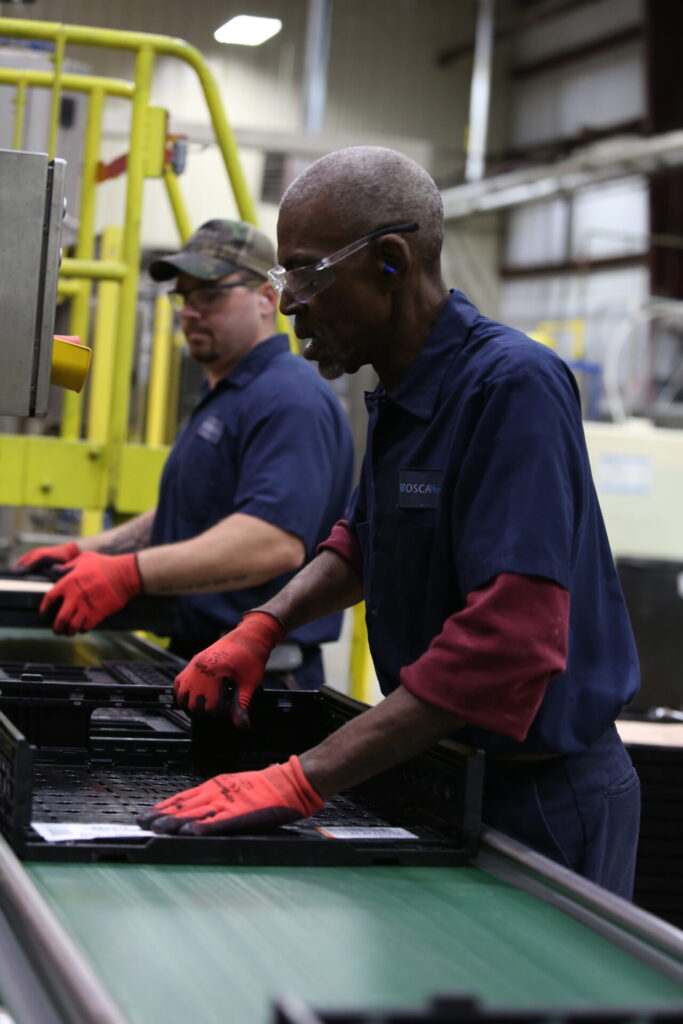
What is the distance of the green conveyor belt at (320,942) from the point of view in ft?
3.61

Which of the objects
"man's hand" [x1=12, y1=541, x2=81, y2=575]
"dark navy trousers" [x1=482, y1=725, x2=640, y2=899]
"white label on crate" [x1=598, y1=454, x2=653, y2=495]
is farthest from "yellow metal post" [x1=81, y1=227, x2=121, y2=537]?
"dark navy trousers" [x1=482, y1=725, x2=640, y2=899]

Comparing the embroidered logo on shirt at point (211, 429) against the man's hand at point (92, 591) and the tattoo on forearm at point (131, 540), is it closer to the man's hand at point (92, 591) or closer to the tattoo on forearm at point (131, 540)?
the man's hand at point (92, 591)

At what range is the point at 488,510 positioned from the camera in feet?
5.12

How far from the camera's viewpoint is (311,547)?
300 centimetres

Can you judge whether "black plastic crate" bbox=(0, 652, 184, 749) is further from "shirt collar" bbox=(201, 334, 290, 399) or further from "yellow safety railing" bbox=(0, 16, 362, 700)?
"yellow safety railing" bbox=(0, 16, 362, 700)

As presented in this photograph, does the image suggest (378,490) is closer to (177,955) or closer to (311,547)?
(177,955)

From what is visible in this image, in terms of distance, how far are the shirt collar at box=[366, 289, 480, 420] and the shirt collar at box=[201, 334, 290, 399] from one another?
139cm

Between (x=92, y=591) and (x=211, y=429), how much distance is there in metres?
0.50

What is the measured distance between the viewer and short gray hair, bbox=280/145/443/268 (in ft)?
5.57

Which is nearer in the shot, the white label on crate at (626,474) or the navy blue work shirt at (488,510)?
the navy blue work shirt at (488,510)

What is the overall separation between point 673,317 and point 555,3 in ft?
18.8

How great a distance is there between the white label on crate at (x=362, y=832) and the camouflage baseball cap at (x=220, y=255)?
1.85m

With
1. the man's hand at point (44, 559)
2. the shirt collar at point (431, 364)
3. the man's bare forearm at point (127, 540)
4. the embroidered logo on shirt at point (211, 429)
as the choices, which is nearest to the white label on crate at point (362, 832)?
the shirt collar at point (431, 364)

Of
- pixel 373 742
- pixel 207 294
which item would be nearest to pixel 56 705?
pixel 373 742
